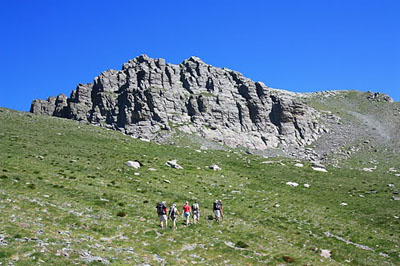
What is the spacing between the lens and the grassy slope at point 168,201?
21.9 metres

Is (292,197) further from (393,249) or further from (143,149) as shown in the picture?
(143,149)

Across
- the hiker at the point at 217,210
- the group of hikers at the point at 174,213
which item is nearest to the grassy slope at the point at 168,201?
the group of hikers at the point at 174,213

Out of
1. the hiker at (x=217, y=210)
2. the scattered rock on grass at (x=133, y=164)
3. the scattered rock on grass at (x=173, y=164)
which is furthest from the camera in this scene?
the scattered rock on grass at (x=173, y=164)

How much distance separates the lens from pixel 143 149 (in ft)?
234

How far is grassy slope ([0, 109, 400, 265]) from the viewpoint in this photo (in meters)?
21.9

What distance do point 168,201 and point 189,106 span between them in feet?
329

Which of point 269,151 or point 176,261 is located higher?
point 269,151

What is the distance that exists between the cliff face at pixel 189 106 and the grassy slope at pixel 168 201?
2276 inches

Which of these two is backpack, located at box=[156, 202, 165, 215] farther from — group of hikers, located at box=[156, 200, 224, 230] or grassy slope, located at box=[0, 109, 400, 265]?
grassy slope, located at box=[0, 109, 400, 265]

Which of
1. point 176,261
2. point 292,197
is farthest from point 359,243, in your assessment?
point 176,261

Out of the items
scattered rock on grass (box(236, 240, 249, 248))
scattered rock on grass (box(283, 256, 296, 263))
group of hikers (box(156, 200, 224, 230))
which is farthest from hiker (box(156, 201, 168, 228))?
scattered rock on grass (box(283, 256, 296, 263))

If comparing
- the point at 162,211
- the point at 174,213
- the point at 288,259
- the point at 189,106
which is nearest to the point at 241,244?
the point at 288,259

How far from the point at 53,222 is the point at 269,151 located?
10637cm

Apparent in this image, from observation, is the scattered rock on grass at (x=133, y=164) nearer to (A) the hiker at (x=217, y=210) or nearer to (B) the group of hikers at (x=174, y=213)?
(B) the group of hikers at (x=174, y=213)
